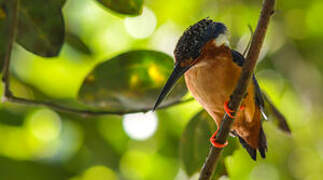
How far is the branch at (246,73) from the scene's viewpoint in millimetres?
1902

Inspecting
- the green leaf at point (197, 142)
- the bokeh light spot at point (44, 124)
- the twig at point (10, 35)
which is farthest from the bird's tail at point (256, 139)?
the bokeh light spot at point (44, 124)

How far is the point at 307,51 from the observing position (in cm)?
547

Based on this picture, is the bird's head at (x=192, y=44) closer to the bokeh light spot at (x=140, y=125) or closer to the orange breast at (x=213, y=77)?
the orange breast at (x=213, y=77)

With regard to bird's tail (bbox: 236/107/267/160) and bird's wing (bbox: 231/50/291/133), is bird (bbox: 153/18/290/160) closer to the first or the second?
bird's wing (bbox: 231/50/291/133)

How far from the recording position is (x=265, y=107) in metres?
2.84

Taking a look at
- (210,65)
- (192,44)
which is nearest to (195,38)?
(192,44)

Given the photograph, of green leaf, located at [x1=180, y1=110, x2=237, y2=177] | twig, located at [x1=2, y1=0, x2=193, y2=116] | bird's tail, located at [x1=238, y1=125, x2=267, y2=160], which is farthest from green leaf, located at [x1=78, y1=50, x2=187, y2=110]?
bird's tail, located at [x1=238, y1=125, x2=267, y2=160]

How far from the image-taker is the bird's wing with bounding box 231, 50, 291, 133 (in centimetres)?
259

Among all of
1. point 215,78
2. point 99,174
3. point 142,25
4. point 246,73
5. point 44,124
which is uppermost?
point 246,73

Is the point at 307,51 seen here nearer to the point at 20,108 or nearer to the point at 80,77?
the point at 80,77

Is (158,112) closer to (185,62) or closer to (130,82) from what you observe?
(130,82)

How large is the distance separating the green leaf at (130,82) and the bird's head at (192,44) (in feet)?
1.01

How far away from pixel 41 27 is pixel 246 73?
Result: 3.84ft

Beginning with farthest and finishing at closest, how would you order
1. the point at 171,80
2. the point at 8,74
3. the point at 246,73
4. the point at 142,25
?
the point at 142,25 < the point at 8,74 < the point at 171,80 < the point at 246,73
